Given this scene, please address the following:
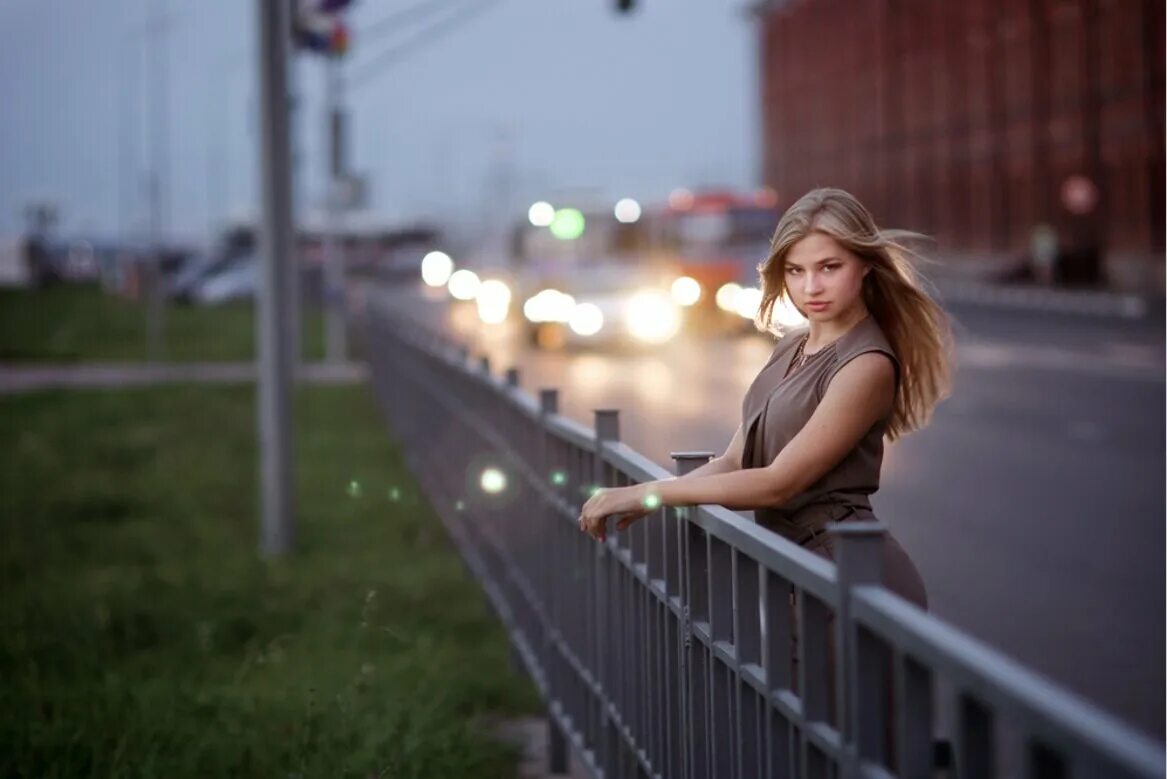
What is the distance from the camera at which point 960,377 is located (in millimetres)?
27188

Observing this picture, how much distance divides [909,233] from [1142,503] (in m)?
9.52

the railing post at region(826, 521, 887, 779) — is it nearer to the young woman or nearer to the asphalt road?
the young woman

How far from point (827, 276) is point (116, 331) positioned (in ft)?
159

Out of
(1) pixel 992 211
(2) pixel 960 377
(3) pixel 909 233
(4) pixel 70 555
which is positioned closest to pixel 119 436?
(4) pixel 70 555

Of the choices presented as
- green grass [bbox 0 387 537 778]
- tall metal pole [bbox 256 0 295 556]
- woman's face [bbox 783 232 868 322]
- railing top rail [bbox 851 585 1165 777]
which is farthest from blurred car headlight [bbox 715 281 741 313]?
railing top rail [bbox 851 585 1165 777]

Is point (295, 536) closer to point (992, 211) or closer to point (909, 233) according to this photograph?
point (909, 233)

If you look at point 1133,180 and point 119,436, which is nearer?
point 119,436

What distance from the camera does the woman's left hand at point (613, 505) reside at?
4.22m

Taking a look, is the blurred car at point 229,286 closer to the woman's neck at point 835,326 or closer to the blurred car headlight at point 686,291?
the blurred car headlight at point 686,291

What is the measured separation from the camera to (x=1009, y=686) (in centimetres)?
227

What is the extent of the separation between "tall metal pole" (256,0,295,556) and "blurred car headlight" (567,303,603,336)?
79.0ft

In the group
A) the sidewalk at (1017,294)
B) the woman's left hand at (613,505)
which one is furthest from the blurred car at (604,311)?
the woman's left hand at (613,505)

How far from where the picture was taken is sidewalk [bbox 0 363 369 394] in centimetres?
2988

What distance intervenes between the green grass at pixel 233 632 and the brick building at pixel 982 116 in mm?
36599
